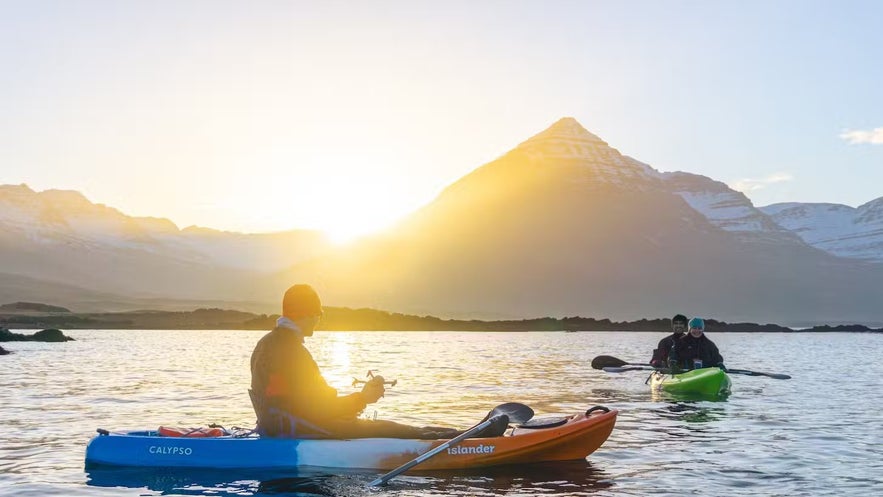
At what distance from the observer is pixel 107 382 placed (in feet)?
107

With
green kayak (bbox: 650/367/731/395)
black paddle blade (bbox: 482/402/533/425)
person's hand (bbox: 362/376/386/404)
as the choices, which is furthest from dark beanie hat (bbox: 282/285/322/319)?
green kayak (bbox: 650/367/731/395)

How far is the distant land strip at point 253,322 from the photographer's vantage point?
127125mm

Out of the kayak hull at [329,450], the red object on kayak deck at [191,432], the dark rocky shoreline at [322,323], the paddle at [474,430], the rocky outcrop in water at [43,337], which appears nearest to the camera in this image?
the paddle at [474,430]

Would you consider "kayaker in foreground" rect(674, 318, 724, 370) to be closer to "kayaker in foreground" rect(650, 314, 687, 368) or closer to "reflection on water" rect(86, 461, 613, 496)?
"kayaker in foreground" rect(650, 314, 687, 368)

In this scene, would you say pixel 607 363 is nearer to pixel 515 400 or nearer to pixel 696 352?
pixel 696 352

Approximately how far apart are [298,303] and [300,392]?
1.44 m

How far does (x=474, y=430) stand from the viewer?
1436 centimetres

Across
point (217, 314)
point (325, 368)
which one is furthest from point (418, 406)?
point (217, 314)

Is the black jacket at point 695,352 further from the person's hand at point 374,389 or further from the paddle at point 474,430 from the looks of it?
the person's hand at point 374,389

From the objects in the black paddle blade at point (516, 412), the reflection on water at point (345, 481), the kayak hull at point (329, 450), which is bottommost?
the reflection on water at point (345, 481)

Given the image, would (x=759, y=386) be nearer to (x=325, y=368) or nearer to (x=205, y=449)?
(x=325, y=368)

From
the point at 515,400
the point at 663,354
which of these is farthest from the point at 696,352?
the point at 515,400

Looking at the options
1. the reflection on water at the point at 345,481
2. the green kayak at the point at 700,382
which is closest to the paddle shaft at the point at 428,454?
the reflection on water at the point at 345,481

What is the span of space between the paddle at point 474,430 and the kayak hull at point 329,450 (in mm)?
222
